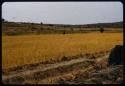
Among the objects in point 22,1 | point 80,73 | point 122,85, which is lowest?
point 80,73

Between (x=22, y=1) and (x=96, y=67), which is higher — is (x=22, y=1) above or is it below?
above

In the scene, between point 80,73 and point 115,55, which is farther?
point 115,55

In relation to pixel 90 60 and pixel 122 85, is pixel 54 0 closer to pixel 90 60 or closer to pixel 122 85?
pixel 122 85

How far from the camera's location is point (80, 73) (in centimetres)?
1045

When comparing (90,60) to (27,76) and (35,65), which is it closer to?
(35,65)

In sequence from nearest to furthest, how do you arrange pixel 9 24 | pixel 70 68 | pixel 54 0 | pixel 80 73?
pixel 54 0, pixel 80 73, pixel 70 68, pixel 9 24

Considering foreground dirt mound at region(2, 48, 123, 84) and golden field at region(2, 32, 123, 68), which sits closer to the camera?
foreground dirt mound at region(2, 48, 123, 84)

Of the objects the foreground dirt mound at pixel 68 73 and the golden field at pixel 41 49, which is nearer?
the foreground dirt mound at pixel 68 73

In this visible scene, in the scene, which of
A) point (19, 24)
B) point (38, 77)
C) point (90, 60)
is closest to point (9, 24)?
point (19, 24)

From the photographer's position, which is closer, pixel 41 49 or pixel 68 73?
pixel 68 73

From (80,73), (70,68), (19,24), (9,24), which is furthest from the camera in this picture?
(19,24)

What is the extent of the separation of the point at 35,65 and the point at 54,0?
8.54m

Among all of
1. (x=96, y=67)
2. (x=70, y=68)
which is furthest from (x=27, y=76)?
(x=96, y=67)

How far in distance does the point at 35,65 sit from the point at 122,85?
27.9ft
